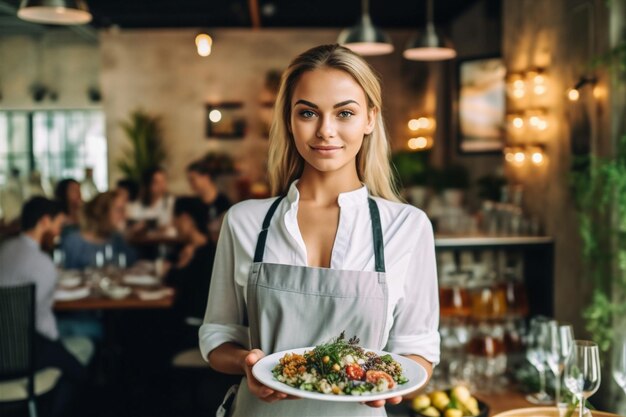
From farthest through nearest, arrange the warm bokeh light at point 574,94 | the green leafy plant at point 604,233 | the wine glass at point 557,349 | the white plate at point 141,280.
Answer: the white plate at point 141,280 < the warm bokeh light at point 574,94 < the green leafy plant at point 604,233 < the wine glass at point 557,349

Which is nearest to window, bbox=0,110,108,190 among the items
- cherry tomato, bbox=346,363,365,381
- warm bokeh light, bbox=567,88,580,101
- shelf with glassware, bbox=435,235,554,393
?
shelf with glassware, bbox=435,235,554,393

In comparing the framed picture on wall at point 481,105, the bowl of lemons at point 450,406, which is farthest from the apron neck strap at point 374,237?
the framed picture on wall at point 481,105

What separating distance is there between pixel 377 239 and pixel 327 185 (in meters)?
0.19

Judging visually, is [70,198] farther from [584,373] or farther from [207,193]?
[584,373]

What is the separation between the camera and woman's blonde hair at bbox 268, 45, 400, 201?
1614mm

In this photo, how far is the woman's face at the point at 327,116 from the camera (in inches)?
60.9

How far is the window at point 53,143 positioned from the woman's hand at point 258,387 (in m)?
12.6

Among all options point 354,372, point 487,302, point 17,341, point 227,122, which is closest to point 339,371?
point 354,372

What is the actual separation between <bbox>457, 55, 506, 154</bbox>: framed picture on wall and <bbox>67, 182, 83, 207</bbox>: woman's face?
4552 millimetres

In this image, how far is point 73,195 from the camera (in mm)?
6594

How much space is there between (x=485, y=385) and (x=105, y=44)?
30.6ft

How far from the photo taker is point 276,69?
11.0 m

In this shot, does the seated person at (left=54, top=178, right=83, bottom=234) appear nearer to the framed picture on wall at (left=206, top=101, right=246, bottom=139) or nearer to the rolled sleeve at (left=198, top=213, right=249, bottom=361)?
the framed picture on wall at (left=206, top=101, right=246, bottom=139)

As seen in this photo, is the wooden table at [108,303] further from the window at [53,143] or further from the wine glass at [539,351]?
the window at [53,143]
